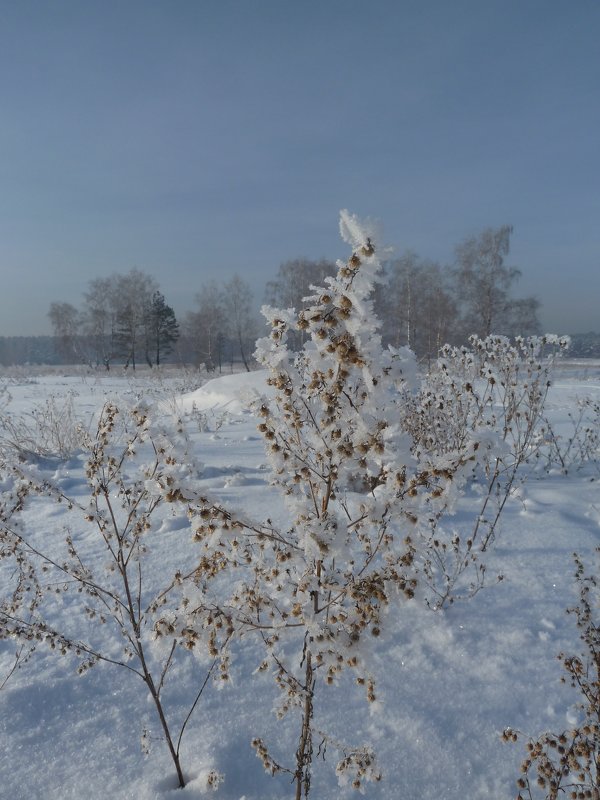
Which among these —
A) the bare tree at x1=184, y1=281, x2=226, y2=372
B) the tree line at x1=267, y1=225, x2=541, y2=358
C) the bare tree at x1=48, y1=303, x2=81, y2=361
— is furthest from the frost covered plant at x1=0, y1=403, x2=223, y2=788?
the bare tree at x1=48, y1=303, x2=81, y2=361

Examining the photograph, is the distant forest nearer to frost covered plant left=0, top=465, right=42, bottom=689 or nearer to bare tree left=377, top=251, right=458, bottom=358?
bare tree left=377, top=251, right=458, bottom=358

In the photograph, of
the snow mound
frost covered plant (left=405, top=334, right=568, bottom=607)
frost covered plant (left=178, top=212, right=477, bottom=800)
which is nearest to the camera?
frost covered plant (left=178, top=212, right=477, bottom=800)

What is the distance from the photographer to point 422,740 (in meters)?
1.96

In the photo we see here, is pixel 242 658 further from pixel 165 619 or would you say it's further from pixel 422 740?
pixel 165 619

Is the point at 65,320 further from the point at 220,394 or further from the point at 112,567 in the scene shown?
the point at 112,567

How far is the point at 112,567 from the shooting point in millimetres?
1936

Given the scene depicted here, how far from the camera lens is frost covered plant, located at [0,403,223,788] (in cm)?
172

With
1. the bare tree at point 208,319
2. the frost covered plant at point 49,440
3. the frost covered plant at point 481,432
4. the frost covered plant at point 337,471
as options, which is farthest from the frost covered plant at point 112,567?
the bare tree at point 208,319

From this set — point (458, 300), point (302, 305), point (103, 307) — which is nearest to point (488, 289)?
point (458, 300)

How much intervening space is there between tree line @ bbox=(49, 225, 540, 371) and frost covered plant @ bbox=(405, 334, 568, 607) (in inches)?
308

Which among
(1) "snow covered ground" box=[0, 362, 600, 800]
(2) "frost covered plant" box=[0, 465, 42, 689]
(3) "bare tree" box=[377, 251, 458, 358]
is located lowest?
(1) "snow covered ground" box=[0, 362, 600, 800]

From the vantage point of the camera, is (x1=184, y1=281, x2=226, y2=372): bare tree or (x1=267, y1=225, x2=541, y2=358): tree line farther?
(x1=184, y1=281, x2=226, y2=372): bare tree

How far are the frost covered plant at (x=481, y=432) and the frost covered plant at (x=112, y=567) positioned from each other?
3.10 feet

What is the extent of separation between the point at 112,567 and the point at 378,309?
2607 cm
